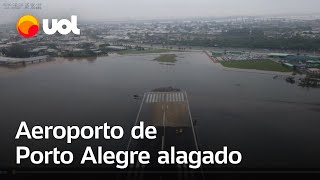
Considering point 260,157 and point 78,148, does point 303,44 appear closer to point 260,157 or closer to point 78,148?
point 260,157

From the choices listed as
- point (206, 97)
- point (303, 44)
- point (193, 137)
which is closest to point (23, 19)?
point (206, 97)

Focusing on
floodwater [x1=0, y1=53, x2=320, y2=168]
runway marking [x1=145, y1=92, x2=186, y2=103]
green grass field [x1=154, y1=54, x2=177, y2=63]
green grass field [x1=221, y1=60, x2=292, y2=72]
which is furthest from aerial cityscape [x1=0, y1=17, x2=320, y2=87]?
runway marking [x1=145, y1=92, x2=186, y2=103]

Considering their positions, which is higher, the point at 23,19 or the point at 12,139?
the point at 23,19

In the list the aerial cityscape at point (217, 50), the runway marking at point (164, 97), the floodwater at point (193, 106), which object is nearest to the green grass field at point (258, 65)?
the aerial cityscape at point (217, 50)

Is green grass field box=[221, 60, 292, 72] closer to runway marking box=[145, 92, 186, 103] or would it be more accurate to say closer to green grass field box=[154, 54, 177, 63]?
green grass field box=[154, 54, 177, 63]

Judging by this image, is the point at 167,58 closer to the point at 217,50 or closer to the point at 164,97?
the point at 217,50

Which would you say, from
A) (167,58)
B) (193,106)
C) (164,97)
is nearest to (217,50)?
(167,58)
